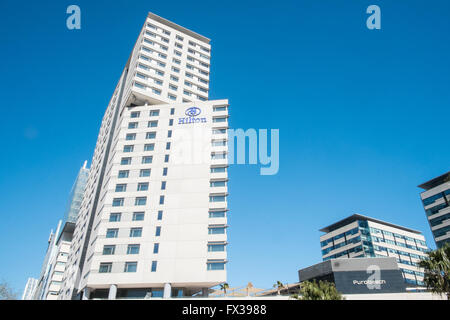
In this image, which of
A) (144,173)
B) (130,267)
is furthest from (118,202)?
(130,267)

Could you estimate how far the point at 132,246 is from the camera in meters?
56.8

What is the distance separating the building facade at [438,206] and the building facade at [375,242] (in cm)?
1936

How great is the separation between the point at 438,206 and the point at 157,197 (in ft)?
288

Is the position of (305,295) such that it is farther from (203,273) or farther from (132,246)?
(132,246)

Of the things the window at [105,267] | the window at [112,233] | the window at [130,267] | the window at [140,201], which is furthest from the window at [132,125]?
the window at [130,267]

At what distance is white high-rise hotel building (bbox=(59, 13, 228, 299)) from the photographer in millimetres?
55219

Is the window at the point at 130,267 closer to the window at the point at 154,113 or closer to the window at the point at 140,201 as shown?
the window at the point at 140,201

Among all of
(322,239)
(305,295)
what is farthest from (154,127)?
(322,239)

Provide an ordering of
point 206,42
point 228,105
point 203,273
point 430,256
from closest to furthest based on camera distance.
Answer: point 430,256 < point 203,273 < point 228,105 < point 206,42

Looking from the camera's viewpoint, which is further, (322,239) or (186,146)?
(322,239)

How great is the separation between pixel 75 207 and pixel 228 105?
92015 millimetres

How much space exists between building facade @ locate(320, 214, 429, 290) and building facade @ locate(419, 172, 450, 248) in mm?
19363
